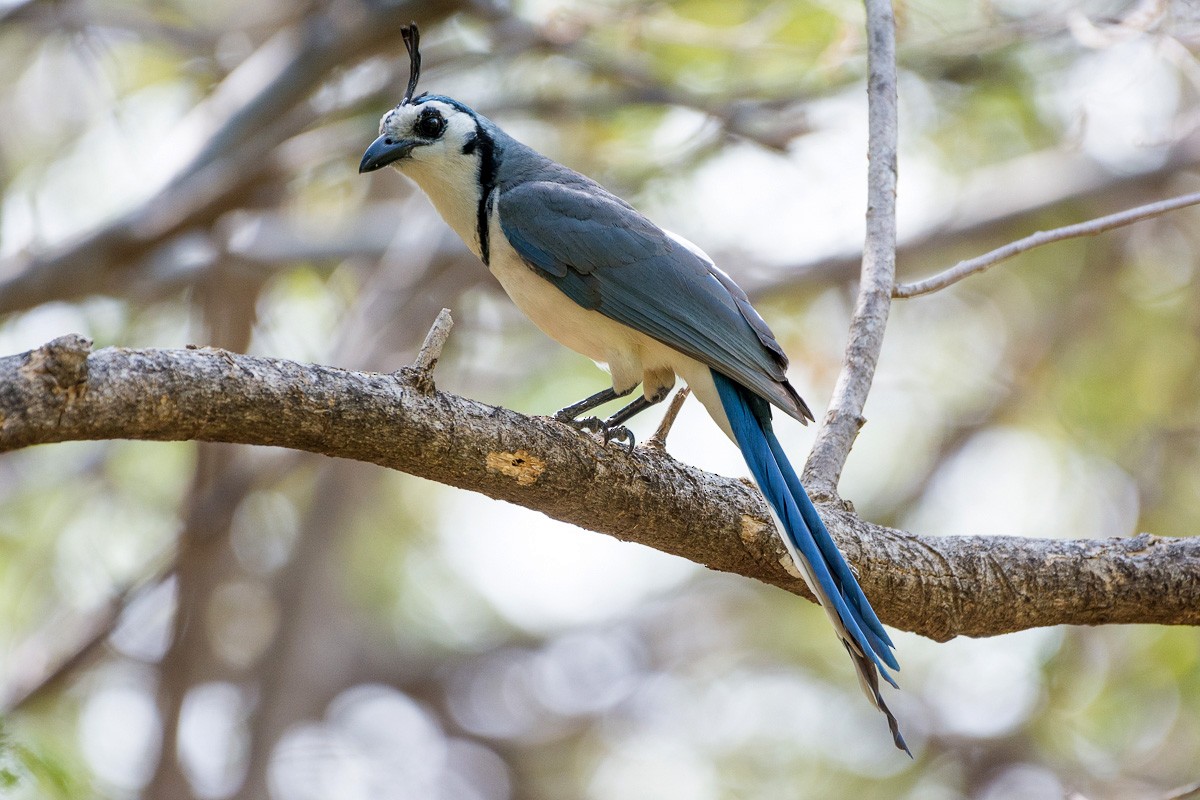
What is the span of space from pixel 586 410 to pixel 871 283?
3.29 ft

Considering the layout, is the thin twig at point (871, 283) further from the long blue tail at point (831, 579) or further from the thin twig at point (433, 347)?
the thin twig at point (433, 347)

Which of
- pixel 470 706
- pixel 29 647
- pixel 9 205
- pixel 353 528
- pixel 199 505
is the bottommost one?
pixel 470 706

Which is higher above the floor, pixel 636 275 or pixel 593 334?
pixel 636 275

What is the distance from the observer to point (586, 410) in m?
4.05

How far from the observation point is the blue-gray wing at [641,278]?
3.95 metres

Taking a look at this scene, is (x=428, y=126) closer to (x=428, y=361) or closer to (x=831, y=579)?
(x=428, y=361)

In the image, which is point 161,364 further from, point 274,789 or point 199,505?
point 274,789

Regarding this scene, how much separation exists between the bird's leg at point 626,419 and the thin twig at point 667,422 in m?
0.06

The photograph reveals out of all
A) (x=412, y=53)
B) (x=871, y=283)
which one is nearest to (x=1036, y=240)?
(x=871, y=283)

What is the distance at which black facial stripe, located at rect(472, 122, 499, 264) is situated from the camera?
179 inches

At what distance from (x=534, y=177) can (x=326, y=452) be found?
2263 millimetres

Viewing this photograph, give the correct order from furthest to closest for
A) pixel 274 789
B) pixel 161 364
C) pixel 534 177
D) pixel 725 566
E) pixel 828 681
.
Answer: pixel 828 681, pixel 274 789, pixel 534 177, pixel 725 566, pixel 161 364

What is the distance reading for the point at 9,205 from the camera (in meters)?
7.59

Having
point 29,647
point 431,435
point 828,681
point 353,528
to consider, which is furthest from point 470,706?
point 431,435
